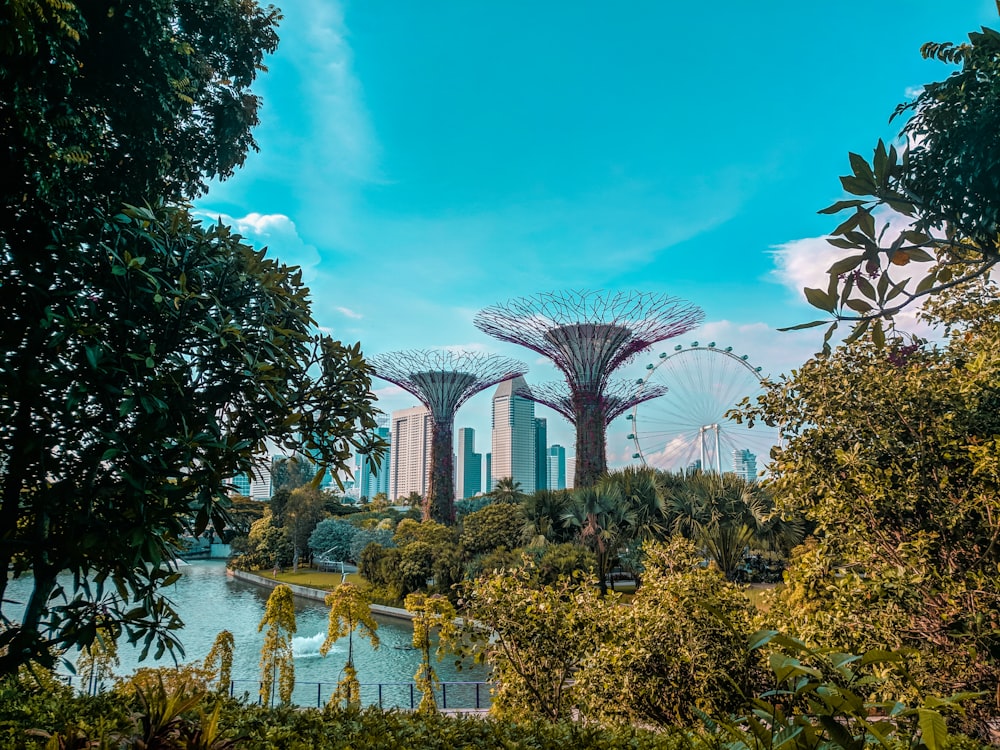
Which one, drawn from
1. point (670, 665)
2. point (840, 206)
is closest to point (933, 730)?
point (840, 206)

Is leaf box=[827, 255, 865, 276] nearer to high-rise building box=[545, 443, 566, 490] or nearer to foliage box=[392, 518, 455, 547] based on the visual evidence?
foliage box=[392, 518, 455, 547]

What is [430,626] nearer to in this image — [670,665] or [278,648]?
[278,648]

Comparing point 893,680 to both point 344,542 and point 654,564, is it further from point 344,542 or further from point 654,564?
point 344,542

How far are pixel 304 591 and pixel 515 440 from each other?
3607 inches

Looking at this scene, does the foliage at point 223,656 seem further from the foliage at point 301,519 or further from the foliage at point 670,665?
the foliage at point 301,519

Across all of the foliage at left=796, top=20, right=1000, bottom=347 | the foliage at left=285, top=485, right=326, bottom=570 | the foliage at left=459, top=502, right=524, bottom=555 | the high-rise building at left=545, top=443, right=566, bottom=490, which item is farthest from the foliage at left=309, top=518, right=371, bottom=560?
the high-rise building at left=545, top=443, right=566, bottom=490

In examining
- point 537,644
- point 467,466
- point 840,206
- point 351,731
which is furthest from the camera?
point 467,466

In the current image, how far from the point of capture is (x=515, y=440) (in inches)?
4560

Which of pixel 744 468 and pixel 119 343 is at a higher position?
pixel 744 468

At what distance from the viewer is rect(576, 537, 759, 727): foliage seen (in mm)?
4523

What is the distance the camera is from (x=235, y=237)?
12.8ft

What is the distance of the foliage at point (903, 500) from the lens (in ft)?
11.4

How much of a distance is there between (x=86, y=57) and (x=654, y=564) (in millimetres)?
5776

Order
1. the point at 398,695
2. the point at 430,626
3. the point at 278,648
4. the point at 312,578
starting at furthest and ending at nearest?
the point at 312,578
the point at 398,695
the point at 278,648
the point at 430,626
